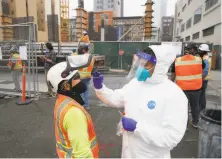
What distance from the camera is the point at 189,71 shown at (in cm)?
432

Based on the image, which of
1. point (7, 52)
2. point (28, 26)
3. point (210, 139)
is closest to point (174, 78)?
point (210, 139)

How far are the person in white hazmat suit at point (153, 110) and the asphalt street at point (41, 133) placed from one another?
6.25ft

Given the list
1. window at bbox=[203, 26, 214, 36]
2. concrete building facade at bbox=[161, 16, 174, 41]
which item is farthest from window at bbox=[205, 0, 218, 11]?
concrete building facade at bbox=[161, 16, 174, 41]

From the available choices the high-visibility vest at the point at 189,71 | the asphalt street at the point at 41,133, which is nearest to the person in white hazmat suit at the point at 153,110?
the asphalt street at the point at 41,133

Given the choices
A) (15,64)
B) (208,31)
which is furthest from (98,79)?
(208,31)

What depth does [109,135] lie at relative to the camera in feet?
14.4

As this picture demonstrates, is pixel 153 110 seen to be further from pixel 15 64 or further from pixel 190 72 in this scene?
pixel 15 64

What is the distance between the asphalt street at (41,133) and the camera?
147 inches

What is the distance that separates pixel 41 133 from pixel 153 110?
349cm

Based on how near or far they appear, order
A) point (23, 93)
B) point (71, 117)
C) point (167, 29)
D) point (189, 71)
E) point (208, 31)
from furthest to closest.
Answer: point (167, 29) → point (208, 31) → point (23, 93) → point (189, 71) → point (71, 117)

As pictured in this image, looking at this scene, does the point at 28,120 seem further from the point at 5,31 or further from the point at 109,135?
the point at 5,31

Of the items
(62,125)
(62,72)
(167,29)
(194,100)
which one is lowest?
(194,100)

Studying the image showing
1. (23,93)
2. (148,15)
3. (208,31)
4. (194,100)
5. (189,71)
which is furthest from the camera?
(208,31)

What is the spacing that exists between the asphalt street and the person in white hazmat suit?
191 cm
